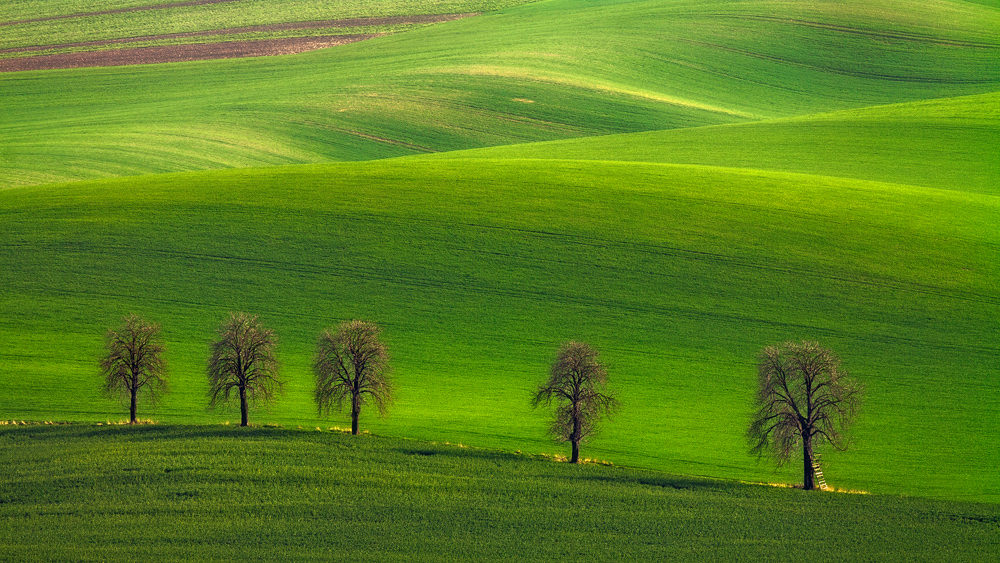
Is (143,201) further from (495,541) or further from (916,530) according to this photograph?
(916,530)

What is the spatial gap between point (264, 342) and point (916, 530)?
67.0 feet

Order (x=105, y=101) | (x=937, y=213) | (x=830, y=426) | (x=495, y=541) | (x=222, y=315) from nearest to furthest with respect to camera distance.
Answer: (x=495, y=541) < (x=830, y=426) < (x=222, y=315) < (x=937, y=213) < (x=105, y=101)

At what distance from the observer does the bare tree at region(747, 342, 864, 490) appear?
2764 cm

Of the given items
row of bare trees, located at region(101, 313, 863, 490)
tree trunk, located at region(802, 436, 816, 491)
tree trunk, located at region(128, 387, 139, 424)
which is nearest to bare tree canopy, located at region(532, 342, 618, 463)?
row of bare trees, located at region(101, 313, 863, 490)

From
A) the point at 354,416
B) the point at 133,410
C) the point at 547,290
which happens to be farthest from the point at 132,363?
the point at 547,290

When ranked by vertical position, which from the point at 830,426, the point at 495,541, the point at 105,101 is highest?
the point at 105,101

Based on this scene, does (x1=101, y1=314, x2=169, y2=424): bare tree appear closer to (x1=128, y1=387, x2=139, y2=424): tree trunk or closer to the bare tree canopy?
(x1=128, y1=387, x2=139, y2=424): tree trunk

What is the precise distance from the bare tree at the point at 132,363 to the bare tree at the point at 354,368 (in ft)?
18.8

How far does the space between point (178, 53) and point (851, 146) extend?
203ft

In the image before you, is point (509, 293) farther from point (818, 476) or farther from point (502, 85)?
point (502, 85)

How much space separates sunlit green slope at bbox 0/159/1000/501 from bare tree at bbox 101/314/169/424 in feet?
2.57

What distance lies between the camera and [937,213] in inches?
1804

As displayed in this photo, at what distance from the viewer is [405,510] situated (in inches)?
925

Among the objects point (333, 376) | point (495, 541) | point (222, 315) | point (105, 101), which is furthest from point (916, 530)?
point (105, 101)
